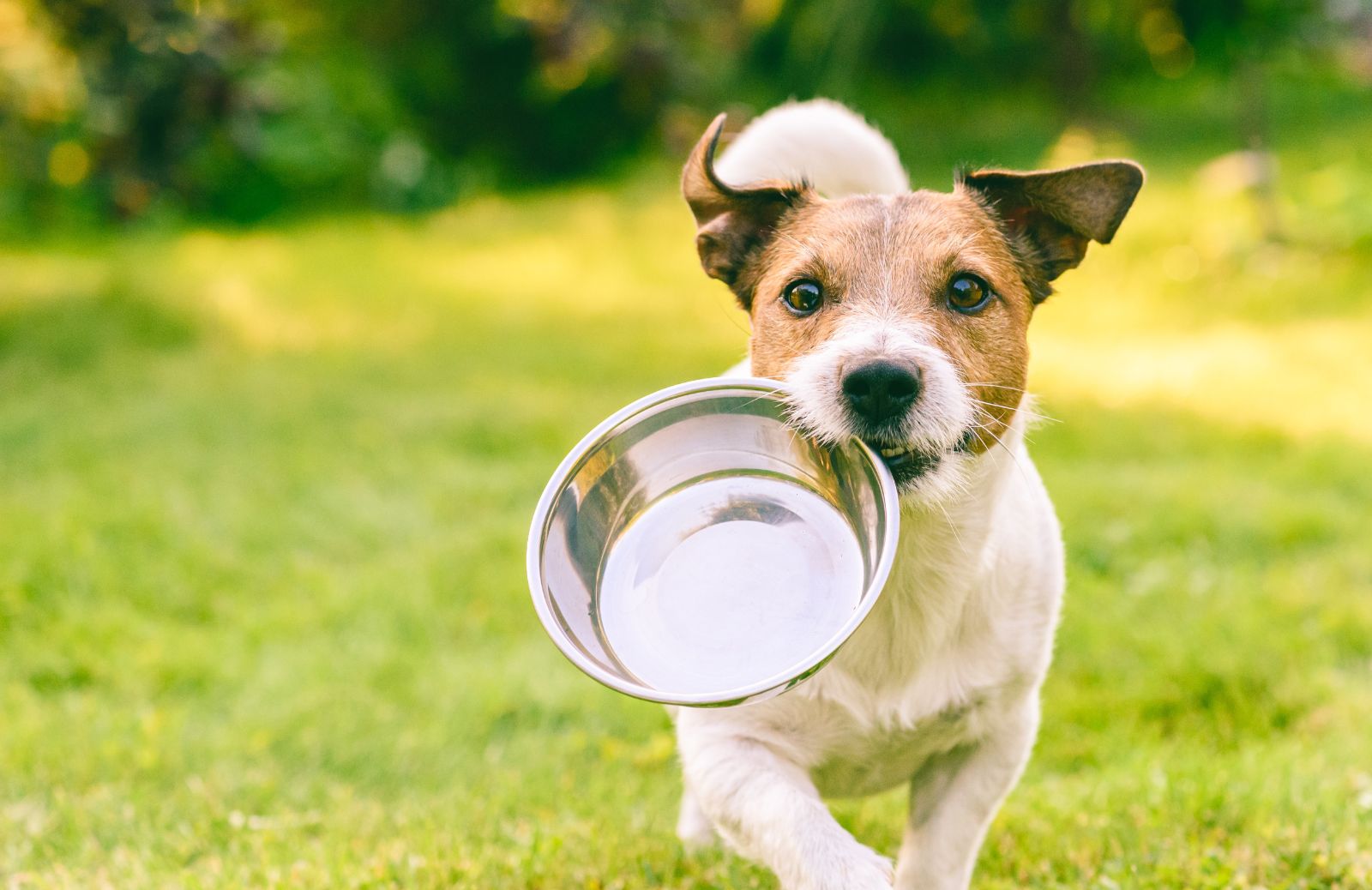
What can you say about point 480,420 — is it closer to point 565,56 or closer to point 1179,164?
point 565,56

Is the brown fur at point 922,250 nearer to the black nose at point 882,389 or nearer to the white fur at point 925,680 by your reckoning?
the white fur at point 925,680

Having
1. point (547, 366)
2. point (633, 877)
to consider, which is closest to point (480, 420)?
point (547, 366)

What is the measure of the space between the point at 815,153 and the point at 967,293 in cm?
123

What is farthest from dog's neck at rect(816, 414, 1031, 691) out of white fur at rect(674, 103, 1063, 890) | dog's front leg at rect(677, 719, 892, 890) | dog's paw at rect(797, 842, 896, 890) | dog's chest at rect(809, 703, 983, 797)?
dog's paw at rect(797, 842, 896, 890)

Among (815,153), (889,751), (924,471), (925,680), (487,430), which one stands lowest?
(487,430)

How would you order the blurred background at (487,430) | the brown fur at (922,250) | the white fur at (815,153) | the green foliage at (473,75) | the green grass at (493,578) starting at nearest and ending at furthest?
the brown fur at (922,250)
the green grass at (493,578)
the blurred background at (487,430)
the white fur at (815,153)
the green foliage at (473,75)

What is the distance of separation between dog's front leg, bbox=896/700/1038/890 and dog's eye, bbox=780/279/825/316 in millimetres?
1085

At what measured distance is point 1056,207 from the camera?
3.25 meters

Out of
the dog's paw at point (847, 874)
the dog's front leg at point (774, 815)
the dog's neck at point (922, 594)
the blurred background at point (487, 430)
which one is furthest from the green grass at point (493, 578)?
the dog's paw at point (847, 874)

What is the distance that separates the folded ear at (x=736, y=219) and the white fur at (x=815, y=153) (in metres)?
0.60

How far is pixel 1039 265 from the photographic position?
11.0 feet

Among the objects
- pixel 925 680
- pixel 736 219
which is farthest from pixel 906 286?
pixel 925 680

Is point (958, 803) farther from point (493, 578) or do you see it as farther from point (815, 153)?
point (493, 578)

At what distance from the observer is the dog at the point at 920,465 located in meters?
2.82
